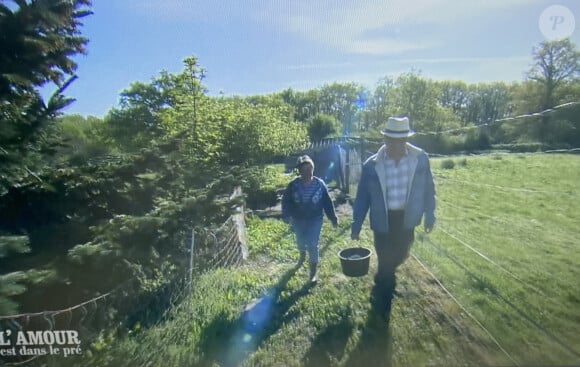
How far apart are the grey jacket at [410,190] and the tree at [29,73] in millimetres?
3073

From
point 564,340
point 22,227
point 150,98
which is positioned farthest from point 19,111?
point 150,98

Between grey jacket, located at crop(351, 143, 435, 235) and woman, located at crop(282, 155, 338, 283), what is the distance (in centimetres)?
99

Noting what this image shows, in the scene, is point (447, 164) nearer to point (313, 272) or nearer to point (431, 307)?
point (313, 272)

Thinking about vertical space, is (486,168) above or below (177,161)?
below

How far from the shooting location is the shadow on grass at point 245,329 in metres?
3.00

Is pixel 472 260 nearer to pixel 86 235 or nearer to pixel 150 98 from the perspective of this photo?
pixel 86 235

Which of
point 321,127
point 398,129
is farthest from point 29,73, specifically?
point 321,127

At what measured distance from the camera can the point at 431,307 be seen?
11.3ft

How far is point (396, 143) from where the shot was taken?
11.3 ft

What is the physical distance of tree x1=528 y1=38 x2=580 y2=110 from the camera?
154 inches

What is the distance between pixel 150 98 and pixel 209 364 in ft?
63.5

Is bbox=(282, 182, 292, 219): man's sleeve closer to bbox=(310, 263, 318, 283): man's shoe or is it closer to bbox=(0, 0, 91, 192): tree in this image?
bbox=(310, 263, 318, 283): man's shoe

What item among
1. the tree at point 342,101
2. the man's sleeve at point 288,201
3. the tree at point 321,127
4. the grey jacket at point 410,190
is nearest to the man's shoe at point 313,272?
the man's sleeve at point 288,201

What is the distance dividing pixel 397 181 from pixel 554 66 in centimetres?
285
